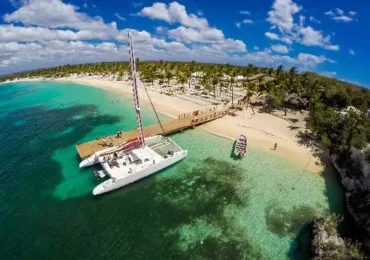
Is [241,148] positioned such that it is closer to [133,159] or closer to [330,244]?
[133,159]

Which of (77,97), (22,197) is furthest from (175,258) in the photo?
(77,97)

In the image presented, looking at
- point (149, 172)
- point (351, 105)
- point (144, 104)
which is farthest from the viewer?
point (144, 104)

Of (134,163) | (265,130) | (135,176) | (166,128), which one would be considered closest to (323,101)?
(265,130)

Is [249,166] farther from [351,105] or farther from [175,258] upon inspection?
[351,105]

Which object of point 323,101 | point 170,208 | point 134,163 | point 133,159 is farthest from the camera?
point 323,101

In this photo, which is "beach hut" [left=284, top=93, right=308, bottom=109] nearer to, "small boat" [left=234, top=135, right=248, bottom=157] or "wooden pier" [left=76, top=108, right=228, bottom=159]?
"wooden pier" [left=76, top=108, right=228, bottom=159]

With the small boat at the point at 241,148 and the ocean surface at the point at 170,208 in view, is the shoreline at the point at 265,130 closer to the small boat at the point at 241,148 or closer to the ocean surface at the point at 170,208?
the ocean surface at the point at 170,208
